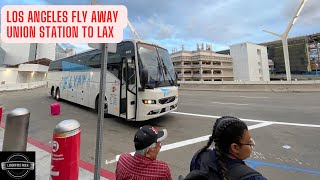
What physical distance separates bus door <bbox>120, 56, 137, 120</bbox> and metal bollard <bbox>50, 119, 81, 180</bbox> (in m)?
4.48

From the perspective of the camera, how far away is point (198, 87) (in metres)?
29.9

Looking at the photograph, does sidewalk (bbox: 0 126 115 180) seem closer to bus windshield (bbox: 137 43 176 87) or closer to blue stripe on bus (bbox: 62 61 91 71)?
bus windshield (bbox: 137 43 176 87)

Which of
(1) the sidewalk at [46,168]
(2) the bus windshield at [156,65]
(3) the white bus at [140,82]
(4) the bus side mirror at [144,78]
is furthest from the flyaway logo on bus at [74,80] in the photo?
(1) the sidewalk at [46,168]

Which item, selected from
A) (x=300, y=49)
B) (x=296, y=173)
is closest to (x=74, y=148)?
(x=296, y=173)

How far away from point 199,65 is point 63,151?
92.4 metres

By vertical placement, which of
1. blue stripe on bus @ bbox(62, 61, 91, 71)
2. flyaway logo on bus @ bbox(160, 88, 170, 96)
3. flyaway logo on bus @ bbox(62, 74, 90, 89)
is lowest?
flyaway logo on bus @ bbox(160, 88, 170, 96)

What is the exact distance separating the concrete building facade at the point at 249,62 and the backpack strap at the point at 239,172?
10110 cm

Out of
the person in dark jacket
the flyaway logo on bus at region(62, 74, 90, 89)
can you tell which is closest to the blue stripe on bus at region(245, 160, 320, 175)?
the person in dark jacket

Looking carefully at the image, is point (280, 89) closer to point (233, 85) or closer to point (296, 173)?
point (233, 85)

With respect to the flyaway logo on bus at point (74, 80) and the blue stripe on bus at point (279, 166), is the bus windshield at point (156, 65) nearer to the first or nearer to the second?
the blue stripe on bus at point (279, 166)

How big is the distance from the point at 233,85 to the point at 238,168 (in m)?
25.5

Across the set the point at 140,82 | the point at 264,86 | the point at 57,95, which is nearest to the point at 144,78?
the point at 140,82

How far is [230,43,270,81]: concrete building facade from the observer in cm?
9638

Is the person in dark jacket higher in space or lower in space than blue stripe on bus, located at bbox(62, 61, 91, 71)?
lower
